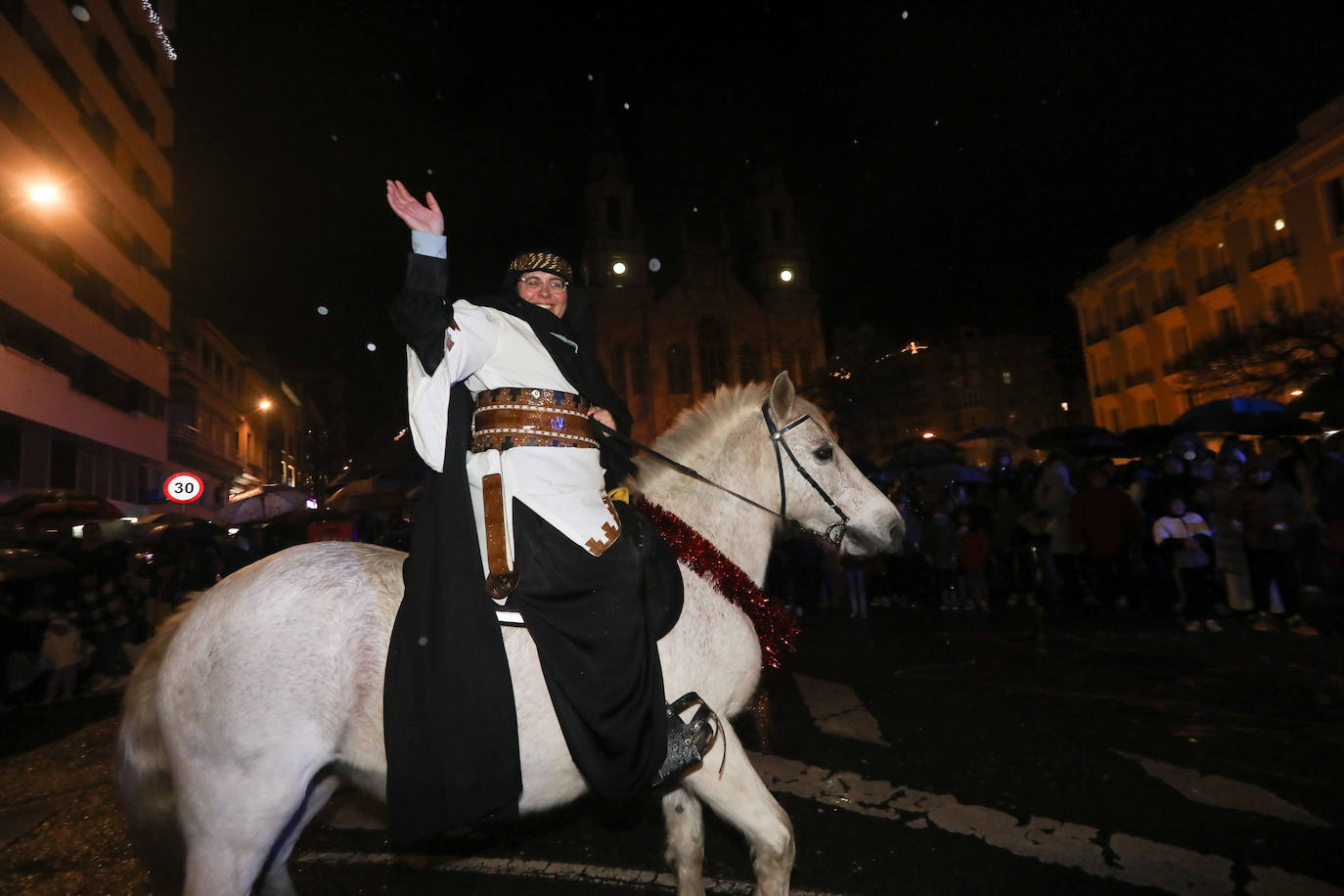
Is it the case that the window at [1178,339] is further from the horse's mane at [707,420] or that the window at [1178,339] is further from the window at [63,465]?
the window at [63,465]

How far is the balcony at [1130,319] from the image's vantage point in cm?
4000

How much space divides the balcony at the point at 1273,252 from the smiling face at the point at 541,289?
124 ft

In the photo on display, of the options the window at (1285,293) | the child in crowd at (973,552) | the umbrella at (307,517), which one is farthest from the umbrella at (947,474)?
the window at (1285,293)

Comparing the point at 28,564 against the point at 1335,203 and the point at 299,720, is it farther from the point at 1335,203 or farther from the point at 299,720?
the point at 1335,203

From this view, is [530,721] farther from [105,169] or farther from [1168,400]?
[1168,400]

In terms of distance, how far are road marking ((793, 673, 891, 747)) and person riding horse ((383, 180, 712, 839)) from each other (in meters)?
3.60

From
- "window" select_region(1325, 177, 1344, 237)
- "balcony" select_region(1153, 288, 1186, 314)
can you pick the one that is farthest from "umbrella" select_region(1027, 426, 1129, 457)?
"balcony" select_region(1153, 288, 1186, 314)

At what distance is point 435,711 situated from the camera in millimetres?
2498

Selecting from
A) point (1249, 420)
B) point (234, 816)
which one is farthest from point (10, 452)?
point (1249, 420)

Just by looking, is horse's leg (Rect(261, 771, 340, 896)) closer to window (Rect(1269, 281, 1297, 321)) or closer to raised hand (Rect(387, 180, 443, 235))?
raised hand (Rect(387, 180, 443, 235))

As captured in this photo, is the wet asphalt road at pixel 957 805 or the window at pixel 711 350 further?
the window at pixel 711 350

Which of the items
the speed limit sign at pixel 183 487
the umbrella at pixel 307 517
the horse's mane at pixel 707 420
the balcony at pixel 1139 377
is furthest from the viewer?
the balcony at pixel 1139 377

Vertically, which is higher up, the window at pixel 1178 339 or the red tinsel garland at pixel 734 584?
the window at pixel 1178 339

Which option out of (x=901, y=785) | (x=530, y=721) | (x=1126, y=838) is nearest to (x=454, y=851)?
(x=530, y=721)
